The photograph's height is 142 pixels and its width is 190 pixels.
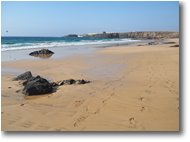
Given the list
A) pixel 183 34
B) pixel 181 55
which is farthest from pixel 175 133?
pixel 183 34

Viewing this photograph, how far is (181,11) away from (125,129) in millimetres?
1584

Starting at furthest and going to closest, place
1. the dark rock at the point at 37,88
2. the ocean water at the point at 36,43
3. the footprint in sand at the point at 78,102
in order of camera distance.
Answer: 1. the ocean water at the point at 36,43
2. the dark rock at the point at 37,88
3. the footprint in sand at the point at 78,102

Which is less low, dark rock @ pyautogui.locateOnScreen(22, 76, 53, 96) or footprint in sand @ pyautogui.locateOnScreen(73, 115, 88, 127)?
dark rock @ pyautogui.locateOnScreen(22, 76, 53, 96)

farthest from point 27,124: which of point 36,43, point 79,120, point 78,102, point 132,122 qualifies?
point 36,43

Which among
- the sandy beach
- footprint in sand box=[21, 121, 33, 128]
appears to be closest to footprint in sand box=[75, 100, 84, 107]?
the sandy beach

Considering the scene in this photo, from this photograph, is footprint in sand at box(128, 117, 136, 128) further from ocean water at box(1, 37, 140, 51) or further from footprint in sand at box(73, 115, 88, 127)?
ocean water at box(1, 37, 140, 51)

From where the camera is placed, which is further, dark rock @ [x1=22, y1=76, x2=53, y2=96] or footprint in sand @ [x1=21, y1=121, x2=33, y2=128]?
dark rock @ [x1=22, y1=76, x2=53, y2=96]

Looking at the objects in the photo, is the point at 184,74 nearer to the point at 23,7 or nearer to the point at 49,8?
the point at 49,8

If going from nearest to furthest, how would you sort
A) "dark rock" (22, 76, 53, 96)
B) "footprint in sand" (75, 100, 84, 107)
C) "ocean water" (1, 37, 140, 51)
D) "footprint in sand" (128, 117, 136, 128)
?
1. "footprint in sand" (128, 117, 136, 128)
2. "footprint in sand" (75, 100, 84, 107)
3. "dark rock" (22, 76, 53, 96)
4. "ocean water" (1, 37, 140, 51)

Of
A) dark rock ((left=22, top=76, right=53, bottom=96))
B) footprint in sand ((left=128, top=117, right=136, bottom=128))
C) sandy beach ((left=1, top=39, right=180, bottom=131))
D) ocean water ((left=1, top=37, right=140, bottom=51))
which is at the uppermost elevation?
ocean water ((left=1, top=37, right=140, bottom=51))

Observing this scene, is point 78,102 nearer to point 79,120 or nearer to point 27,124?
point 79,120

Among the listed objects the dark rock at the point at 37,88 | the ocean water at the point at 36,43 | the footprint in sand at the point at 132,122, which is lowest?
the footprint in sand at the point at 132,122

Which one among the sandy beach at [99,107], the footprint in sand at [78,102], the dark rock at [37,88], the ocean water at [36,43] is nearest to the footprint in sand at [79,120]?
the sandy beach at [99,107]

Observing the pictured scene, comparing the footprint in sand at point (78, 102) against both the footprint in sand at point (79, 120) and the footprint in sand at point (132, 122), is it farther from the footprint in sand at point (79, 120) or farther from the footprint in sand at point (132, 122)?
the footprint in sand at point (132, 122)
